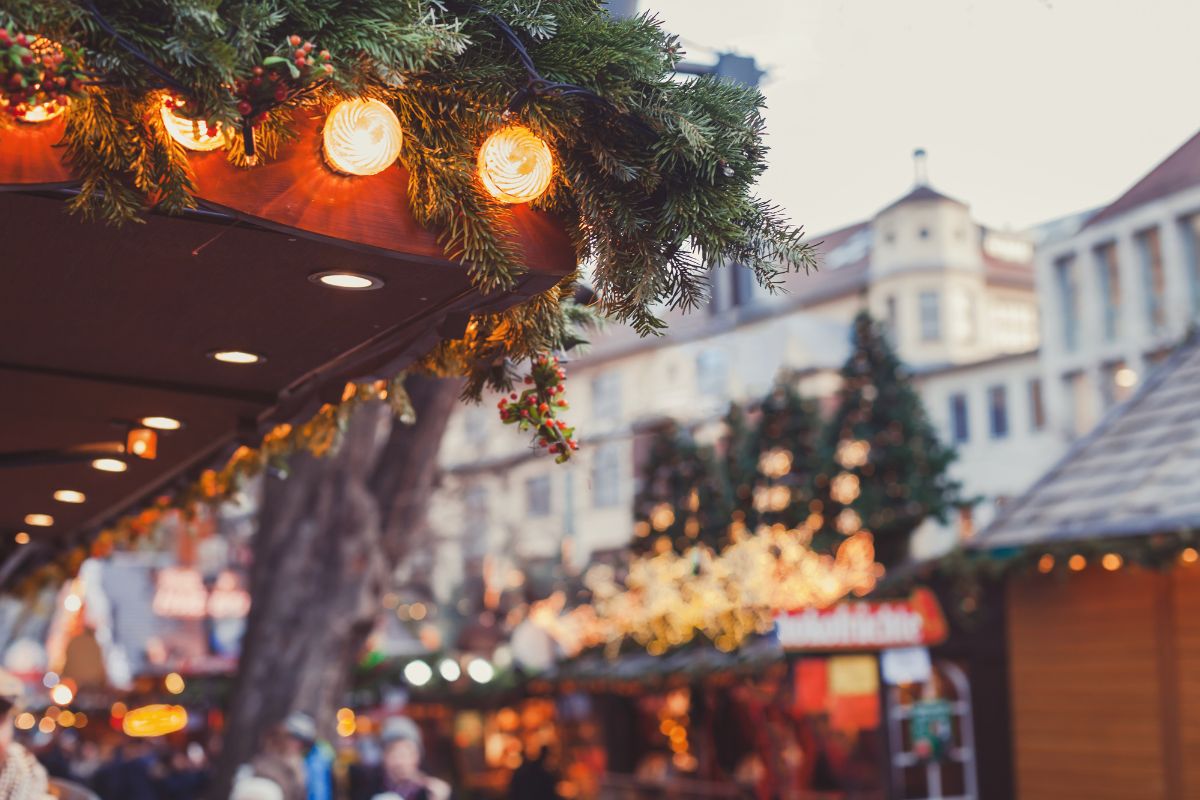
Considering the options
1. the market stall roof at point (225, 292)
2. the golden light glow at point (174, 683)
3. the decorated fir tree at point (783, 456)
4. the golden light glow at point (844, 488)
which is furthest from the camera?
the golden light glow at point (174, 683)

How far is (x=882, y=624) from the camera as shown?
41.2ft

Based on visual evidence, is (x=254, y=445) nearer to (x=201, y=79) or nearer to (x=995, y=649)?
(x=201, y=79)

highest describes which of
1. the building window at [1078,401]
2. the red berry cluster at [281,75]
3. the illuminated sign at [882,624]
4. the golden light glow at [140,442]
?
the building window at [1078,401]

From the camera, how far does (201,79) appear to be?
2.10 metres

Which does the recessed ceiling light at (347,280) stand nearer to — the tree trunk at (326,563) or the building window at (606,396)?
the tree trunk at (326,563)

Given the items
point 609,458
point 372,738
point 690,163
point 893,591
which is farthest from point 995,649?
point 609,458

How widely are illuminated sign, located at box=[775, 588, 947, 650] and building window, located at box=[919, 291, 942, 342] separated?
13.9 meters

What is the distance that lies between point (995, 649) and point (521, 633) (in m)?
7.37

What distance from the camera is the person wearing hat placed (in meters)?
4.13

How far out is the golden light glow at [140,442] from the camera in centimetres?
436

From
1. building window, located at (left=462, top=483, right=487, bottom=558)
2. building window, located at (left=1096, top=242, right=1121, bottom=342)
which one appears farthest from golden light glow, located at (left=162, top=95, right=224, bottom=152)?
building window, located at (left=462, top=483, right=487, bottom=558)

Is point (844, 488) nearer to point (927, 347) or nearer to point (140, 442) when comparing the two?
point (927, 347)

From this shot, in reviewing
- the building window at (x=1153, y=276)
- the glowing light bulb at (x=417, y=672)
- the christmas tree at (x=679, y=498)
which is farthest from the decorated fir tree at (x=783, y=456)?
the building window at (x=1153, y=276)

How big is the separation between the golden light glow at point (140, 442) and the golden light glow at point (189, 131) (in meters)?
2.26
